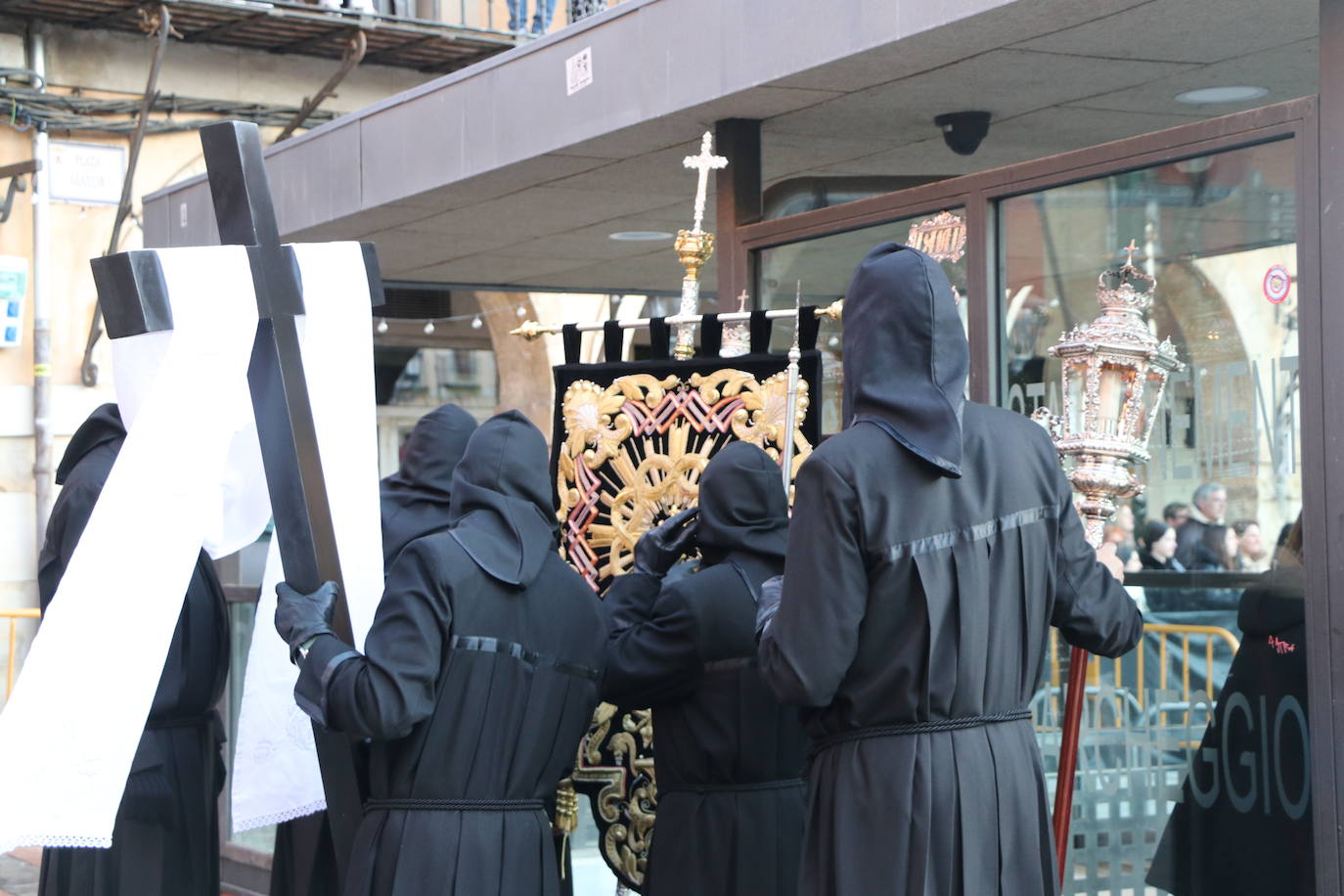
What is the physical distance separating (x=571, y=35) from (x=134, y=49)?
7686mm

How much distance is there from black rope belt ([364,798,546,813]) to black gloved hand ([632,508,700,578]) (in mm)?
765

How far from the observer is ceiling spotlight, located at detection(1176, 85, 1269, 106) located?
5.68 m

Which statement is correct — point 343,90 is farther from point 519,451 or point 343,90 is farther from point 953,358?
point 953,358

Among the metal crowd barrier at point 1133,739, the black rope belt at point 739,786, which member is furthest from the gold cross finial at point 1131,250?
the black rope belt at point 739,786

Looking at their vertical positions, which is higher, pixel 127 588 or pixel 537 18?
pixel 537 18

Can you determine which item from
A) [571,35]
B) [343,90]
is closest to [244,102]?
[343,90]

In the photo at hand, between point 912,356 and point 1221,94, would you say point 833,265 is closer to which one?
point 1221,94

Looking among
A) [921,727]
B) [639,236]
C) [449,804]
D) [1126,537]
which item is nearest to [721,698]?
[449,804]

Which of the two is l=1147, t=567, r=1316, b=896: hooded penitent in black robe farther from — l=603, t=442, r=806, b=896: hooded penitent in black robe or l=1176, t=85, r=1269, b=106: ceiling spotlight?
l=1176, t=85, r=1269, b=106: ceiling spotlight

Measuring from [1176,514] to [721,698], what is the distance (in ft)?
6.38

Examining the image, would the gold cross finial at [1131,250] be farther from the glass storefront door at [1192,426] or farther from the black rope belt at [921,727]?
the black rope belt at [921,727]

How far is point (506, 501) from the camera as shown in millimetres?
3930

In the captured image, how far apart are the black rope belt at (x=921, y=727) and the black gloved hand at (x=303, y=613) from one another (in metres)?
1.15

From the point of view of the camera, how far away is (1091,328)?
4.18 meters
